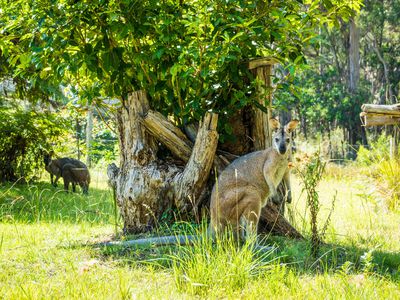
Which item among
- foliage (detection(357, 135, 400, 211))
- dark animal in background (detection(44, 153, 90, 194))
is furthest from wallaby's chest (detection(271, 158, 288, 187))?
dark animal in background (detection(44, 153, 90, 194))

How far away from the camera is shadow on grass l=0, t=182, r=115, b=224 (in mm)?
7801

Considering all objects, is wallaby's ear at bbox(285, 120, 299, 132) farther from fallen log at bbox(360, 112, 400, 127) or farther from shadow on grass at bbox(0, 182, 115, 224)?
fallen log at bbox(360, 112, 400, 127)

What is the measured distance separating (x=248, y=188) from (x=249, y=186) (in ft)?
0.13

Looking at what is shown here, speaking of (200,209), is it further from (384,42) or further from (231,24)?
(384,42)

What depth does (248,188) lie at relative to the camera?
6355 millimetres

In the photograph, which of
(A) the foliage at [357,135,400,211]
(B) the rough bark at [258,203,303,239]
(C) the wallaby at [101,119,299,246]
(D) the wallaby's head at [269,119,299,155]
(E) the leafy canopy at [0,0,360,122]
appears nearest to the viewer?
(E) the leafy canopy at [0,0,360,122]

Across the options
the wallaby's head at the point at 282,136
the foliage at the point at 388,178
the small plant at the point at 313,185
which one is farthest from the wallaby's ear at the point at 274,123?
the foliage at the point at 388,178

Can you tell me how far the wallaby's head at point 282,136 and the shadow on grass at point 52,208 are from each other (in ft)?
7.92

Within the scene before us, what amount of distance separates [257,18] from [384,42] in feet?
93.8

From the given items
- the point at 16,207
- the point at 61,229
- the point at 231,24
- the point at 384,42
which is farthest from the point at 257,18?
the point at 384,42

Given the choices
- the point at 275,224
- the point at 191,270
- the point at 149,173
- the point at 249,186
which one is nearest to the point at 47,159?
the point at 149,173

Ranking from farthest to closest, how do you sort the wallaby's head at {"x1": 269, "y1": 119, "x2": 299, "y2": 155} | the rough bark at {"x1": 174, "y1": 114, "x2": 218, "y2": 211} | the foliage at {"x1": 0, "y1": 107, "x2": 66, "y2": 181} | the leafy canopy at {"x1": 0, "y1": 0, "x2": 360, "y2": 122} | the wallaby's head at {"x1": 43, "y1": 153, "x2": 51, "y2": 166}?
1. the wallaby's head at {"x1": 43, "y1": 153, "x2": 51, "y2": 166}
2. the foliage at {"x1": 0, "y1": 107, "x2": 66, "y2": 181}
3. the rough bark at {"x1": 174, "y1": 114, "x2": 218, "y2": 211}
4. the wallaby's head at {"x1": 269, "y1": 119, "x2": 299, "y2": 155}
5. the leafy canopy at {"x1": 0, "y1": 0, "x2": 360, "y2": 122}

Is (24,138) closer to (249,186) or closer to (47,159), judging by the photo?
(47,159)

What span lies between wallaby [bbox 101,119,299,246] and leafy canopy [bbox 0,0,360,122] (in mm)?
655
